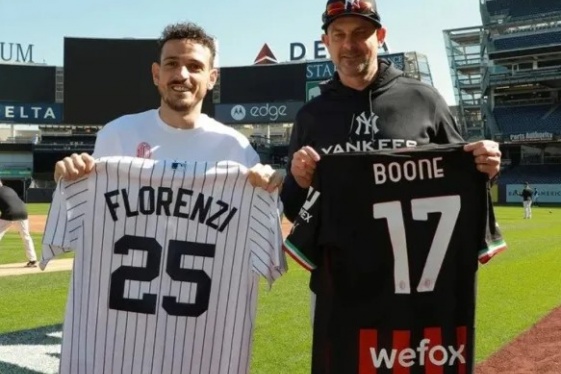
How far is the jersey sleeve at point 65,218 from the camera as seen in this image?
2.71 meters

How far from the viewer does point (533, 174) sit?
42.3 meters

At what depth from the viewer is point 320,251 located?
2.64 meters

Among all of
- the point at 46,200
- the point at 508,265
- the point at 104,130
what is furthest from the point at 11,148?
the point at 104,130

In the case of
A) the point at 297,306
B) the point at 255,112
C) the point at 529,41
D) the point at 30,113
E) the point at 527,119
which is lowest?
the point at 297,306

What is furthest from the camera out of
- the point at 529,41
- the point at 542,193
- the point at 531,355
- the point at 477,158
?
the point at 529,41

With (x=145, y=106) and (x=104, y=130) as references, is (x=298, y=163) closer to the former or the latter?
(x=104, y=130)

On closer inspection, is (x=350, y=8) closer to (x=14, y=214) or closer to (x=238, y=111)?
(x=14, y=214)

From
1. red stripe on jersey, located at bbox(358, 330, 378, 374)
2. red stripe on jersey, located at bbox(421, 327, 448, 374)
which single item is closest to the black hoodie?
red stripe on jersey, located at bbox(358, 330, 378, 374)

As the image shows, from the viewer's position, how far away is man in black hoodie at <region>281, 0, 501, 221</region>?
270cm

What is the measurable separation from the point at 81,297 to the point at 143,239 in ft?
1.23

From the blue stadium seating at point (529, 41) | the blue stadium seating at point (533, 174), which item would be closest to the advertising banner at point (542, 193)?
the blue stadium seating at point (533, 174)

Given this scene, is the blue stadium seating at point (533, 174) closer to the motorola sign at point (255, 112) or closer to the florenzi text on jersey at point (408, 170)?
the motorola sign at point (255, 112)

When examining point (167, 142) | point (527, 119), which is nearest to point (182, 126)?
point (167, 142)

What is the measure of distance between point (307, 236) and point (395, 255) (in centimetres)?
39
